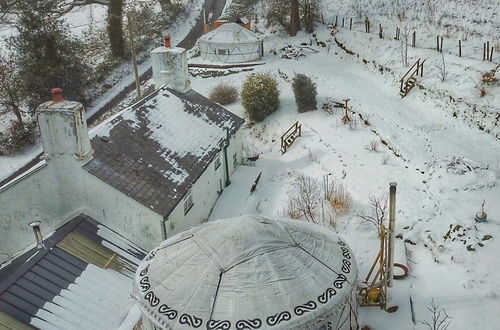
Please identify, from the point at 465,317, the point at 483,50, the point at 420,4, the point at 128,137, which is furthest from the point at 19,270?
the point at 420,4

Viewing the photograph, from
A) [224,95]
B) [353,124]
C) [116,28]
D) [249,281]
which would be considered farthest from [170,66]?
[116,28]

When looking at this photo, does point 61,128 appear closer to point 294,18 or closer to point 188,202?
point 188,202

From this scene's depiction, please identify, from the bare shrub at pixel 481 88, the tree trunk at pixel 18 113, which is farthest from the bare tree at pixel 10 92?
the bare shrub at pixel 481 88

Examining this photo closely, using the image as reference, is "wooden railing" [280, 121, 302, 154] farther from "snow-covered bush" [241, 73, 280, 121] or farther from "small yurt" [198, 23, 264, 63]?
"small yurt" [198, 23, 264, 63]

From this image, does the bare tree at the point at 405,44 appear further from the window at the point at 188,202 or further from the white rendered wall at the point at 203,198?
the window at the point at 188,202

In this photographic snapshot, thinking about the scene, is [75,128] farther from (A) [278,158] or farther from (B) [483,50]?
(B) [483,50]

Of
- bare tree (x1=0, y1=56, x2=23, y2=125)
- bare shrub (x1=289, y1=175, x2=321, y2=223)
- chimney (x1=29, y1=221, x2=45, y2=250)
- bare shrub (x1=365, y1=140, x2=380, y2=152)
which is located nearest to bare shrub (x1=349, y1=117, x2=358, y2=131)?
bare shrub (x1=365, y1=140, x2=380, y2=152)
